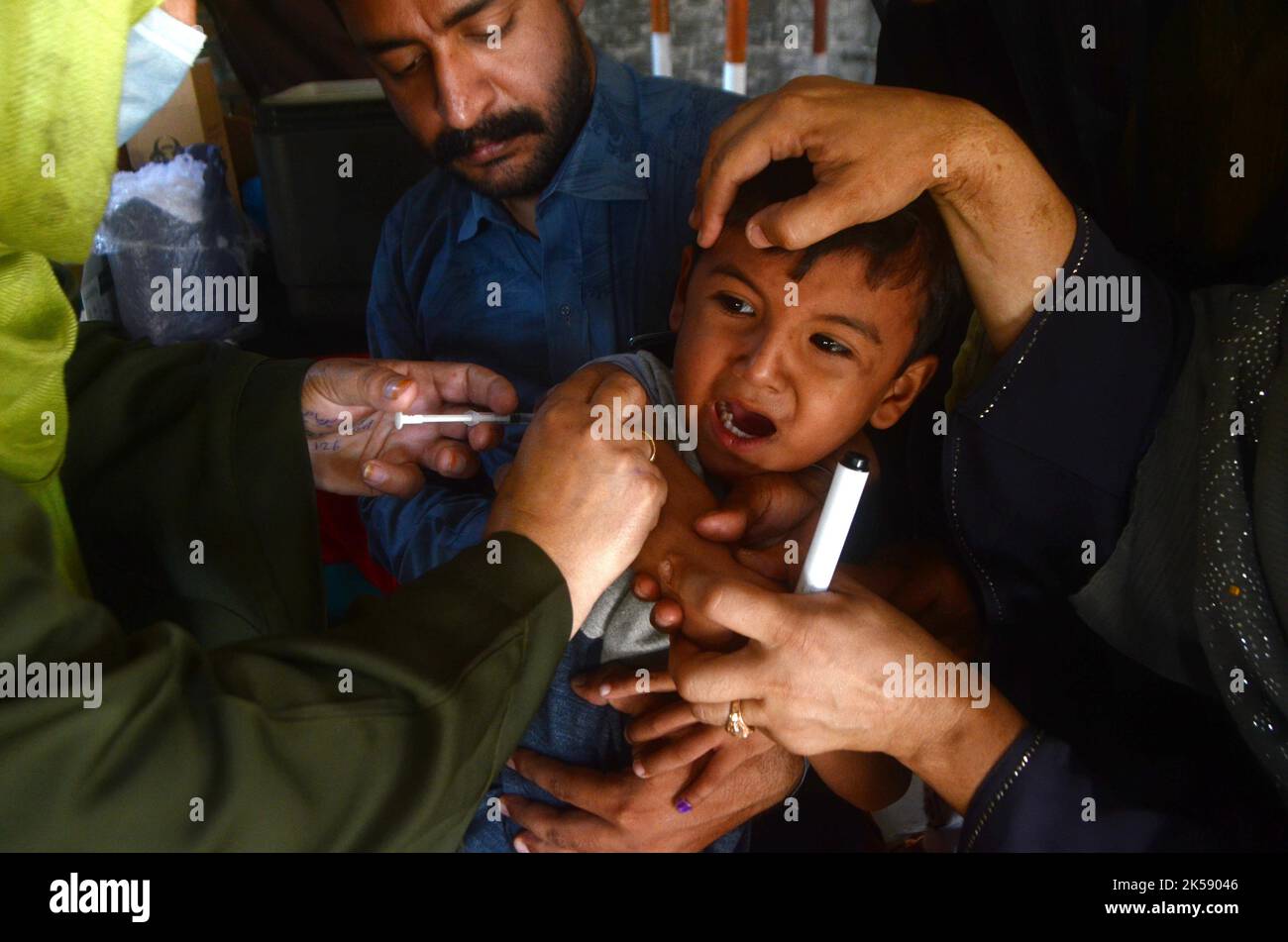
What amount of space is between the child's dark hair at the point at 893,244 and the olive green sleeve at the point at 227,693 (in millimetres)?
516

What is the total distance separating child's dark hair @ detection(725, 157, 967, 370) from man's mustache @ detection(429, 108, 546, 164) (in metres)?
0.48

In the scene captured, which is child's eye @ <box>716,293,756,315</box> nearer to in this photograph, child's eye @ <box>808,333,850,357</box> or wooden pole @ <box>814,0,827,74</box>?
child's eye @ <box>808,333,850,357</box>

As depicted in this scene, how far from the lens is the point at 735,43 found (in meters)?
2.32

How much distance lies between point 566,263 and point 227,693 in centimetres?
100

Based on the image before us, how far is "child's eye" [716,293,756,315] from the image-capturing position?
3.58 feet

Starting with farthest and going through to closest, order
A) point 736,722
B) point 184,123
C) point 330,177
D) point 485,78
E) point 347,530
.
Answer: point 184,123 → point 330,177 → point 347,530 → point 485,78 → point 736,722

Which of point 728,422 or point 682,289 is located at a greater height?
point 682,289

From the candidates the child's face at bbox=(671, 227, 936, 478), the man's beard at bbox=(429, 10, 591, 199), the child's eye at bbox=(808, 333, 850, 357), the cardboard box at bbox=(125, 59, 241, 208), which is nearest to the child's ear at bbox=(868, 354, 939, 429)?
the child's face at bbox=(671, 227, 936, 478)

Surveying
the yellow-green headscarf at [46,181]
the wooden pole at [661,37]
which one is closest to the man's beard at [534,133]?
the yellow-green headscarf at [46,181]

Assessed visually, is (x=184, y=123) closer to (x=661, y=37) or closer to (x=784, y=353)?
(x=661, y=37)

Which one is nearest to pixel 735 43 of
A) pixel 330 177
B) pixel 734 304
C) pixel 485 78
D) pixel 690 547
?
pixel 330 177

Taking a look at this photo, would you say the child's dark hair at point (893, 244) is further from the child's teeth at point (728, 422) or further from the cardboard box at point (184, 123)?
the cardboard box at point (184, 123)

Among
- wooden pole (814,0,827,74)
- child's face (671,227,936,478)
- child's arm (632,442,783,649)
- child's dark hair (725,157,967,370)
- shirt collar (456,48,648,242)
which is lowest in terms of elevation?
child's arm (632,442,783,649)
